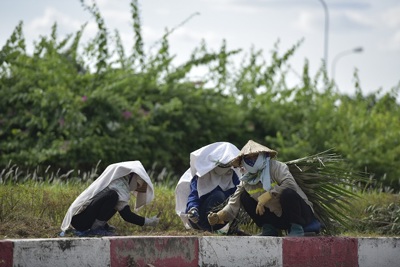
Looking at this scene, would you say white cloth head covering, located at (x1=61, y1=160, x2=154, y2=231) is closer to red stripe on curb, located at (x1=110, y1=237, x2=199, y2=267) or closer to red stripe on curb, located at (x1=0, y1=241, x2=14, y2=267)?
red stripe on curb, located at (x1=110, y1=237, x2=199, y2=267)

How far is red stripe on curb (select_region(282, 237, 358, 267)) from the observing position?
6.92 metres

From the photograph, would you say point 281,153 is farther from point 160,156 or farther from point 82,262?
point 82,262

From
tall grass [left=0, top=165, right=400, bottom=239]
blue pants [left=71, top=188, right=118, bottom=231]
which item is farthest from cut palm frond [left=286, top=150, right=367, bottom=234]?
blue pants [left=71, top=188, right=118, bottom=231]

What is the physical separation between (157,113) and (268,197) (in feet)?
26.1

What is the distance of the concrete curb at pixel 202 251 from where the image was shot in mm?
5980

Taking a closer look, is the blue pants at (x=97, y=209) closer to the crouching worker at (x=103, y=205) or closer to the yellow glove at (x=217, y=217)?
the crouching worker at (x=103, y=205)

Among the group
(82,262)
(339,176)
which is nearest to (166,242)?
(82,262)

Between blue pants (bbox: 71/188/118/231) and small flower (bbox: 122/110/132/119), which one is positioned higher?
small flower (bbox: 122/110/132/119)

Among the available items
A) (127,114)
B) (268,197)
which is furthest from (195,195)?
(127,114)

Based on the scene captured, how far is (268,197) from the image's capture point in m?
7.00

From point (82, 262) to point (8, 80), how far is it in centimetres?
885

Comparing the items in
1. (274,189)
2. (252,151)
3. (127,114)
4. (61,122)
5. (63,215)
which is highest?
(127,114)

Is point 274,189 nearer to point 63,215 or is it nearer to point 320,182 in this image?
point 320,182

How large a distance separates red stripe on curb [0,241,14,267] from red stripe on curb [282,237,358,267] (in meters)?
2.21
